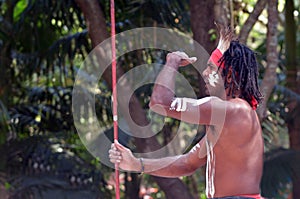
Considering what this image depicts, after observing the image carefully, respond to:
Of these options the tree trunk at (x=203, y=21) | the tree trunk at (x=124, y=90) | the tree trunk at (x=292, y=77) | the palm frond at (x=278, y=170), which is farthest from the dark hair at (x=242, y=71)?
the tree trunk at (x=292, y=77)

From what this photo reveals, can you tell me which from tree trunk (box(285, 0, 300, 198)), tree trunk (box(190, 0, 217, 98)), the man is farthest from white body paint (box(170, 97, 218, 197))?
tree trunk (box(285, 0, 300, 198))

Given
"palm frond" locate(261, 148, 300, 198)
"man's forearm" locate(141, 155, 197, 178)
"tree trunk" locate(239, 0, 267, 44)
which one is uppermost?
"tree trunk" locate(239, 0, 267, 44)

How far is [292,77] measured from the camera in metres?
7.27

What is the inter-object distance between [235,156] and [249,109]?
243 mm

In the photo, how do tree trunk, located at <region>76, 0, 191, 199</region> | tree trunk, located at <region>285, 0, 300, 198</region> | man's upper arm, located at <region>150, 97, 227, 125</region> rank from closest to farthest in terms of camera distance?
man's upper arm, located at <region>150, 97, 227, 125</region>
tree trunk, located at <region>76, 0, 191, 199</region>
tree trunk, located at <region>285, 0, 300, 198</region>

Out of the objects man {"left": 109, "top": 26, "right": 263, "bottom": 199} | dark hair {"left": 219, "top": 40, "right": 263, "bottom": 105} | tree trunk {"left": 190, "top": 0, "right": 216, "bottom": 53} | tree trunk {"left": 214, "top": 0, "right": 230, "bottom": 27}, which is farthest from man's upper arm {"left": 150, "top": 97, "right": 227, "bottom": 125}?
tree trunk {"left": 190, "top": 0, "right": 216, "bottom": 53}

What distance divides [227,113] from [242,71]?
0.86ft

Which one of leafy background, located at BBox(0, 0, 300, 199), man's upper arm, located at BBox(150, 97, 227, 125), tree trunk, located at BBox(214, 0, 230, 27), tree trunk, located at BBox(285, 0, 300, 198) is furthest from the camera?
tree trunk, located at BBox(285, 0, 300, 198)

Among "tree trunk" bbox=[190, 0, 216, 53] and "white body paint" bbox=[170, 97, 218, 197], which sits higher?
"tree trunk" bbox=[190, 0, 216, 53]

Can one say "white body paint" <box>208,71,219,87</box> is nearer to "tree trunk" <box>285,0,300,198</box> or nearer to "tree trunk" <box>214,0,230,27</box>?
"tree trunk" <box>214,0,230,27</box>

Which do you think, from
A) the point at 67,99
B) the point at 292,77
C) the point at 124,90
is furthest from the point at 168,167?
the point at 67,99

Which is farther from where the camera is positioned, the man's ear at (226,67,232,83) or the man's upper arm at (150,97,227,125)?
the man's ear at (226,67,232,83)

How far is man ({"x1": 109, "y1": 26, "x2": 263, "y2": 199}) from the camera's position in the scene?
126 inches

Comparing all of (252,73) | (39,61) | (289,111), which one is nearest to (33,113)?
(39,61)
